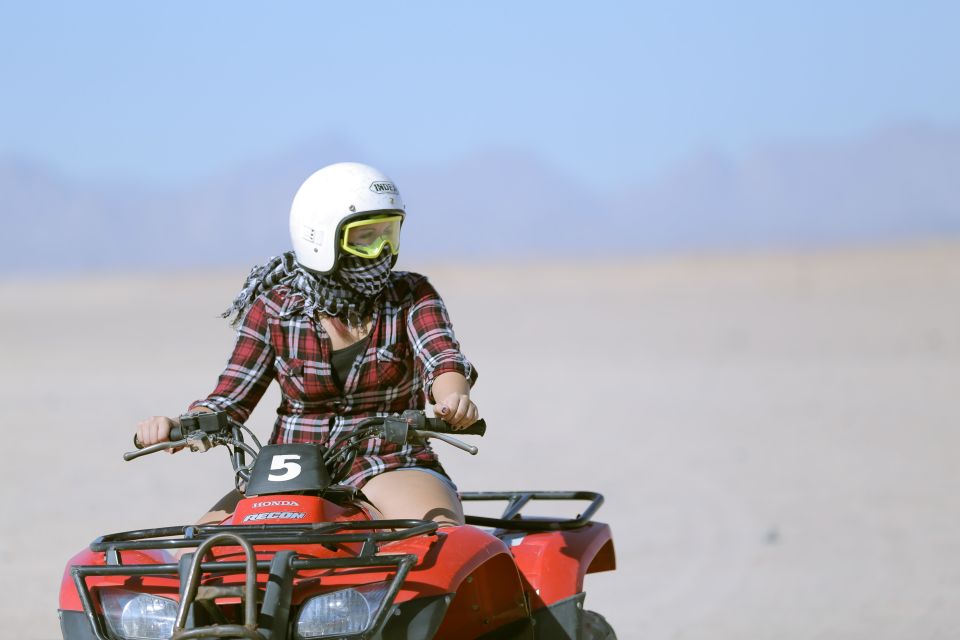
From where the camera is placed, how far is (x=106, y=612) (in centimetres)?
446

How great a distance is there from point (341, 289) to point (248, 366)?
48cm

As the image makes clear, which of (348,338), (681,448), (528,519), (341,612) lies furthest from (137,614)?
(681,448)

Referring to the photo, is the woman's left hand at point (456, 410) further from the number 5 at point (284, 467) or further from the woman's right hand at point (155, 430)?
the woman's right hand at point (155, 430)

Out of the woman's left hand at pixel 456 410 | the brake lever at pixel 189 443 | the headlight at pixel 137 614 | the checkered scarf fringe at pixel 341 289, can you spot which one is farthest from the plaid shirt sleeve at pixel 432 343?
the headlight at pixel 137 614

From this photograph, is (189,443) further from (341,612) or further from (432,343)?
(341,612)

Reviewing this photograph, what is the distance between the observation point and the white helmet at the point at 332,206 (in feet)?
18.2

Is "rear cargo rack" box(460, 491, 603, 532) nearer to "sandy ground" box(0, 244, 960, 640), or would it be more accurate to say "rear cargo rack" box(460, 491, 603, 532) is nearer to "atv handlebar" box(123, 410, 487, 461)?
"atv handlebar" box(123, 410, 487, 461)

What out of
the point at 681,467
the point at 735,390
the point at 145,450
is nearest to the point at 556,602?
the point at 145,450

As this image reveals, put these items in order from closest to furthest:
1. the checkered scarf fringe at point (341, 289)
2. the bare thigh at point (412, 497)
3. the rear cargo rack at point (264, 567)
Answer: the rear cargo rack at point (264, 567), the bare thigh at point (412, 497), the checkered scarf fringe at point (341, 289)

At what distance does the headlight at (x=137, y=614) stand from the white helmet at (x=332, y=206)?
1.59 metres

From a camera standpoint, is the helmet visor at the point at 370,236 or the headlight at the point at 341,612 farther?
the helmet visor at the point at 370,236

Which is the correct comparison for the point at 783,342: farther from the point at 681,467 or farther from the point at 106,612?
the point at 106,612

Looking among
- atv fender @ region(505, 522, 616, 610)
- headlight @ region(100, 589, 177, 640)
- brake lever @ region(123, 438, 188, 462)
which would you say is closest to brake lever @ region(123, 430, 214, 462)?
brake lever @ region(123, 438, 188, 462)

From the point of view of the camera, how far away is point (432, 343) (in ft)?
18.6
